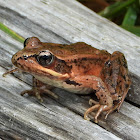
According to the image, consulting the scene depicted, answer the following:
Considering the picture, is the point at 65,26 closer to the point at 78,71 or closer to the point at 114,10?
the point at 78,71

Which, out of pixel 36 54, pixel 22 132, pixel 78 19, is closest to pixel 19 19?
pixel 78 19

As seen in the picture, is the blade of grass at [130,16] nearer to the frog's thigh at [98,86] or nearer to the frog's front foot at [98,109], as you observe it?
the frog's thigh at [98,86]

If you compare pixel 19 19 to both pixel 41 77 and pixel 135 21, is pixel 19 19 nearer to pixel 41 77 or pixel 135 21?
pixel 41 77

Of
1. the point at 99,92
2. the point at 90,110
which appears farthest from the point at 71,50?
the point at 90,110

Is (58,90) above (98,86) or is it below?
below

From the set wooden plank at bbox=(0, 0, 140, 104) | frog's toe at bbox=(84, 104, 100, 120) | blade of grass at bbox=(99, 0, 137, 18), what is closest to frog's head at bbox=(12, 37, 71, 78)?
frog's toe at bbox=(84, 104, 100, 120)

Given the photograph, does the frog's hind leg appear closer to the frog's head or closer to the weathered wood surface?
the weathered wood surface
